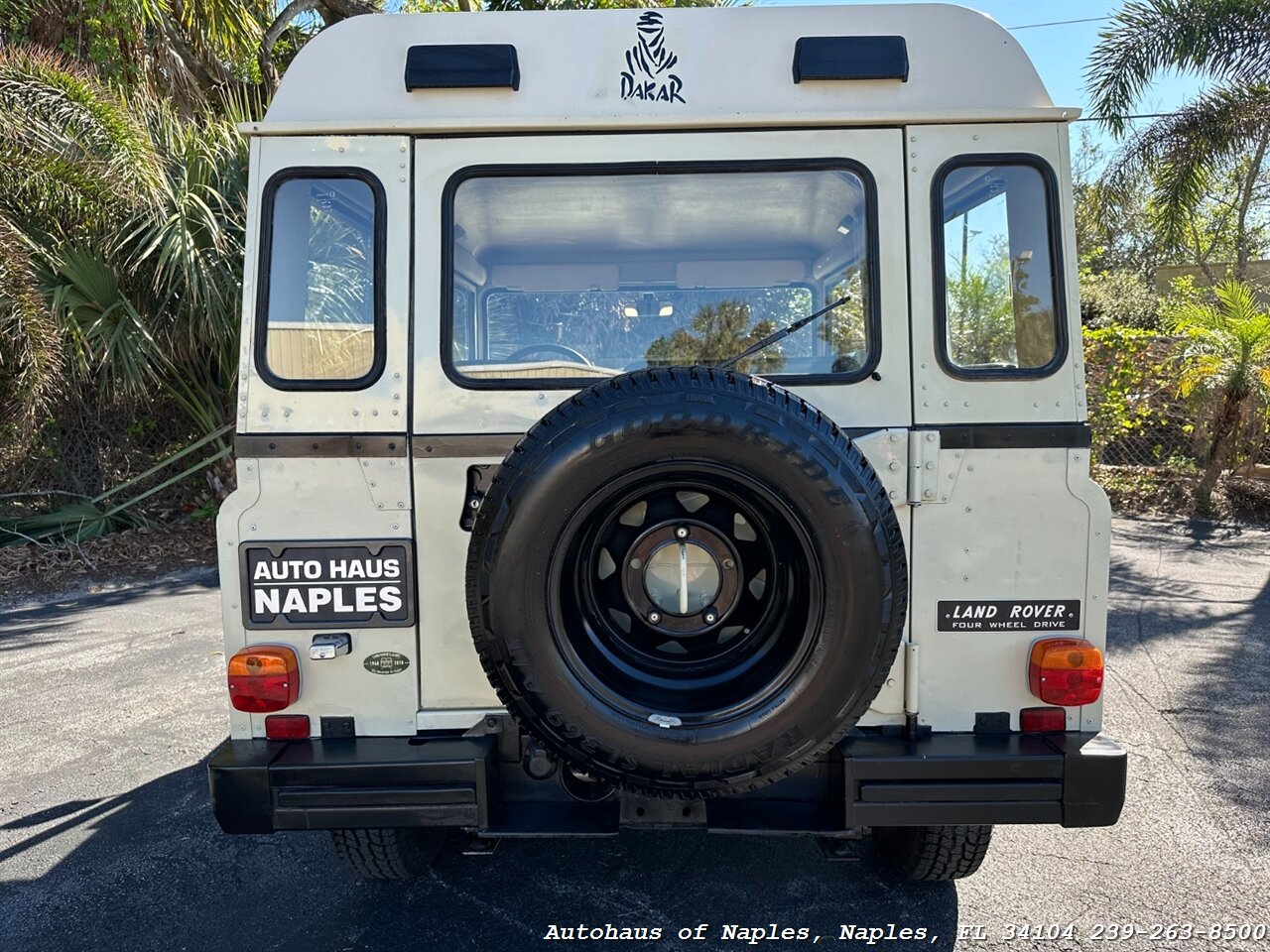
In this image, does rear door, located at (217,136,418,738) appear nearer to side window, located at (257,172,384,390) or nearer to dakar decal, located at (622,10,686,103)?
side window, located at (257,172,384,390)

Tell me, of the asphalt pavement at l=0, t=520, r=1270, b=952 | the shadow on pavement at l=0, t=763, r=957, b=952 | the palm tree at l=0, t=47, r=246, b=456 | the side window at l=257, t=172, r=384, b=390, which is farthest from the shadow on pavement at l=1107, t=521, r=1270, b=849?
the palm tree at l=0, t=47, r=246, b=456

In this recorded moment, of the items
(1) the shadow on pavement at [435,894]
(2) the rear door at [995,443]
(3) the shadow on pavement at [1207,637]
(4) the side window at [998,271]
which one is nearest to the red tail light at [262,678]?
(1) the shadow on pavement at [435,894]

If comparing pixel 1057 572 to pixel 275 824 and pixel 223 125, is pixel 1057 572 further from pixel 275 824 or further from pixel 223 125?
pixel 223 125

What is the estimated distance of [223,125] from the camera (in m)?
7.43

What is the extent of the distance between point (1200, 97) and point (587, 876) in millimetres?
11037

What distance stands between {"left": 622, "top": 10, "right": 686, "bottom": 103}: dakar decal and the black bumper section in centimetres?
195

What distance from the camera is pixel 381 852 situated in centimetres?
270

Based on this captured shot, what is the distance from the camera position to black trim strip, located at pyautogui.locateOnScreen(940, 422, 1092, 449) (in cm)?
234

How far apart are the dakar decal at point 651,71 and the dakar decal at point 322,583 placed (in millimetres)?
1501

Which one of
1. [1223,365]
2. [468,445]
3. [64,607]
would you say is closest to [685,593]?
[468,445]

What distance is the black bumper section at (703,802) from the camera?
223 cm

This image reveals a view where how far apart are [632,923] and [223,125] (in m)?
7.69

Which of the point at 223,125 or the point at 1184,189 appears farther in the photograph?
the point at 1184,189

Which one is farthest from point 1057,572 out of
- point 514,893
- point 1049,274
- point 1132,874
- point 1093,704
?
point 514,893
